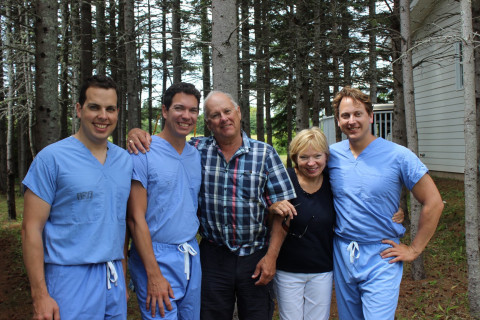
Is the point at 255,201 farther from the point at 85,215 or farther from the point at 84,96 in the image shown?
the point at 84,96

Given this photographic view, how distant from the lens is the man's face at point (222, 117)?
279cm

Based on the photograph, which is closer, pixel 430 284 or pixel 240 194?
pixel 240 194

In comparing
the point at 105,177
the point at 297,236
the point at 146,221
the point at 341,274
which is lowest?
the point at 341,274

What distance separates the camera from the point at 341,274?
2.87 m

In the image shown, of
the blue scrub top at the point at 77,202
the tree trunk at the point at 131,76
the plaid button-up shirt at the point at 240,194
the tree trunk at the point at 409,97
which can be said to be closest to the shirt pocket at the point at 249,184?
the plaid button-up shirt at the point at 240,194

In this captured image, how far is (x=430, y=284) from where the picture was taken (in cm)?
563

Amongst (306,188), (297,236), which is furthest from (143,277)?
(306,188)

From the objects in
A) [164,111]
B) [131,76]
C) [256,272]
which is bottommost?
[256,272]

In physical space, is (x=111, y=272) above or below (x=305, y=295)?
above

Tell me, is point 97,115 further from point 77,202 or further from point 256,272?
point 256,272

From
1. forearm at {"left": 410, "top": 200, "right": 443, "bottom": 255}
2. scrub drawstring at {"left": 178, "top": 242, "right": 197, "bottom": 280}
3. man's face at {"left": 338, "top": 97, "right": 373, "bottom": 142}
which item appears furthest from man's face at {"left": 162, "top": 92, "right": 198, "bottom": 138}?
forearm at {"left": 410, "top": 200, "right": 443, "bottom": 255}

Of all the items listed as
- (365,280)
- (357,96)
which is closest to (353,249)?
(365,280)

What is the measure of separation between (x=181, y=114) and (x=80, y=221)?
3.13 ft

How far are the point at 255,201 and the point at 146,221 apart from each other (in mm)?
778
